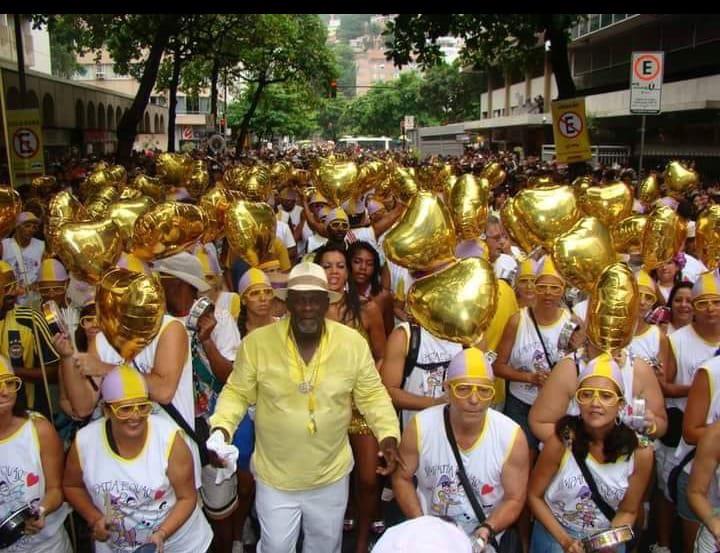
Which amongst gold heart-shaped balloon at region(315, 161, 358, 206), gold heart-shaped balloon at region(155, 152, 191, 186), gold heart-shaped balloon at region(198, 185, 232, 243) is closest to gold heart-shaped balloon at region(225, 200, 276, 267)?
gold heart-shaped balloon at region(198, 185, 232, 243)

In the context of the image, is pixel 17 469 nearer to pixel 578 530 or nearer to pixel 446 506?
pixel 446 506

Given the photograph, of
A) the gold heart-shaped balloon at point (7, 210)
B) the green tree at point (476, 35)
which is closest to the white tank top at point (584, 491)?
the gold heart-shaped balloon at point (7, 210)

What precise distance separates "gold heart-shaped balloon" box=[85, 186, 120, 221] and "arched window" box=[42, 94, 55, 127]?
19.7 meters

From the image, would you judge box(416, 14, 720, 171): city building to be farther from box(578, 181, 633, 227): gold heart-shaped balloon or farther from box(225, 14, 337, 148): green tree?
box(578, 181, 633, 227): gold heart-shaped balloon

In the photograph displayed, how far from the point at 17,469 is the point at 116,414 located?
52 centimetres

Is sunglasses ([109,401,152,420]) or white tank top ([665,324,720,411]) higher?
sunglasses ([109,401,152,420])

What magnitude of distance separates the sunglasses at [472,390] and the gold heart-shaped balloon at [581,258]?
152cm

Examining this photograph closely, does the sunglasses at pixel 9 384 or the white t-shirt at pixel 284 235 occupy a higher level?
the white t-shirt at pixel 284 235

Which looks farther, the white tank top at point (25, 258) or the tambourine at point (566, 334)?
the white tank top at point (25, 258)

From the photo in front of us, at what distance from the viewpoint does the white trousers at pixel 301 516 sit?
3.53m

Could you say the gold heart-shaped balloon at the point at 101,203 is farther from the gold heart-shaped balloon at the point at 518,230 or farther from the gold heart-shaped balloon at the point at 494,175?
the gold heart-shaped balloon at the point at 494,175

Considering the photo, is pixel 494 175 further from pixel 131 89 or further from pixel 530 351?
pixel 131 89

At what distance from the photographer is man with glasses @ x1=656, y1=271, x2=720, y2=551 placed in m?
4.23

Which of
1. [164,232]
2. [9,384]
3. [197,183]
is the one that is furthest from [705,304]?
[197,183]
